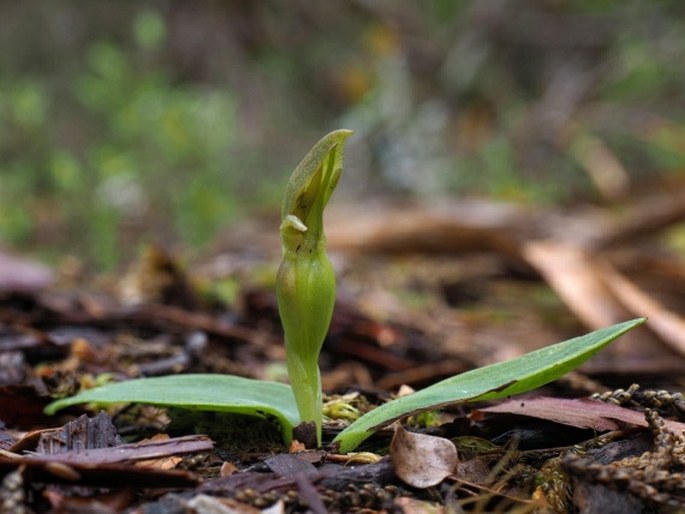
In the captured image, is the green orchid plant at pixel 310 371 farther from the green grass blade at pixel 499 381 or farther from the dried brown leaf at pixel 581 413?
the dried brown leaf at pixel 581 413

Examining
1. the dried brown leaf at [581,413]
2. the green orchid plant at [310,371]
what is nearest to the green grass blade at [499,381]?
the green orchid plant at [310,371]

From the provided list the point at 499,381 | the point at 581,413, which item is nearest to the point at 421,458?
the point at 499,381

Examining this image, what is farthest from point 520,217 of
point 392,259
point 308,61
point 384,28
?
point 308,61

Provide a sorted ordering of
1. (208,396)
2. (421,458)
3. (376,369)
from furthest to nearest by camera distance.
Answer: (376,369) < (208,396) < (421,458)

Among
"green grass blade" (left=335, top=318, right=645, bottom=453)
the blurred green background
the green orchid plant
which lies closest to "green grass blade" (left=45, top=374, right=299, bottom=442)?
the green orchid plant

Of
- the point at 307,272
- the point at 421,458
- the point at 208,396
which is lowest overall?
the point at 421,458

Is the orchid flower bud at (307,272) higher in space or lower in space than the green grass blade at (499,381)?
higher

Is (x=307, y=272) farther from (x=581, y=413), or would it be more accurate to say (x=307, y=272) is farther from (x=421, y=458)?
(x=581, y=413)
